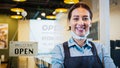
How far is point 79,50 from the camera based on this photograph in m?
1.78

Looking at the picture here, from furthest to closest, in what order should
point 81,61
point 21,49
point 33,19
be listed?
point 33,19 < point 21,49 < point 81,61

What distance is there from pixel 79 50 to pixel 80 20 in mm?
249

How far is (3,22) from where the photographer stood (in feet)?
28.0

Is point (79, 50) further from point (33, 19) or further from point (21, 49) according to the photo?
point (33, 19)

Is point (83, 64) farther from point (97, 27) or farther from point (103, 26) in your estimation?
point (97, 27)

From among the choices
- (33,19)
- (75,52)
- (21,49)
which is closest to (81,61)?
(75,52)

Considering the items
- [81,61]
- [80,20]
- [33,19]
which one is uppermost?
[33,19]

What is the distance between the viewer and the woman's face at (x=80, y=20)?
5.95 ft

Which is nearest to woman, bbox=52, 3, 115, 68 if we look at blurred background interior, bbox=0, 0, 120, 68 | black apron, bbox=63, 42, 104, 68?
black apron, bbox=63, 42, 104, 68

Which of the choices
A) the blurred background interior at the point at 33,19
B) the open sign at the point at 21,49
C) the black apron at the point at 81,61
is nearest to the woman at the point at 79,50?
the black apron at the point at 81,61

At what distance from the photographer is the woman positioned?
173 cm

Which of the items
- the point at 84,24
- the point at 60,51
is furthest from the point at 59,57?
the point at 84,24

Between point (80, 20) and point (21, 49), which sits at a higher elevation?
point (80, 20)

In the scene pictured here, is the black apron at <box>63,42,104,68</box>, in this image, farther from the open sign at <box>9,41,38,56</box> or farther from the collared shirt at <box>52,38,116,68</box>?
the open sign at <box>9,41,38,56</box>
